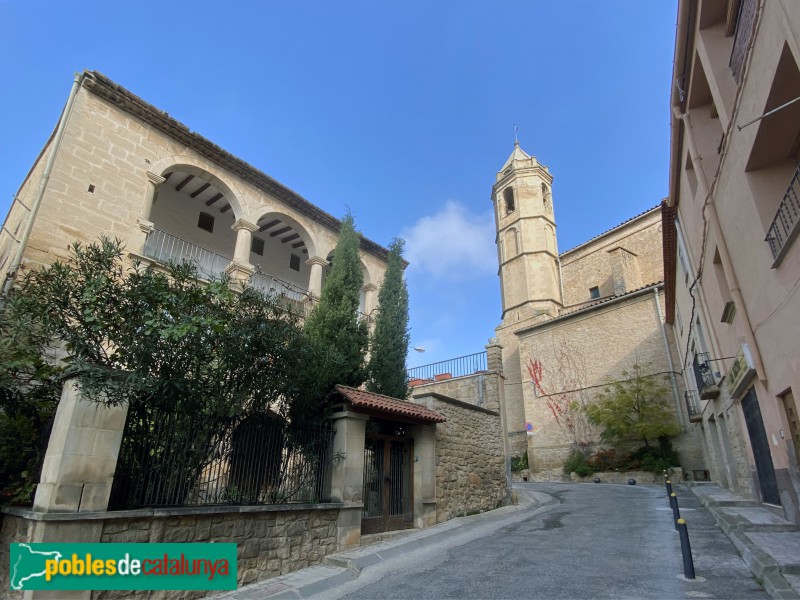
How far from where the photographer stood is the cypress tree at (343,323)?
9.46 meters

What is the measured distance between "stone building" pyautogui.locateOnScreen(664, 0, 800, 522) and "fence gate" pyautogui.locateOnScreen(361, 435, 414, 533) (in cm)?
633

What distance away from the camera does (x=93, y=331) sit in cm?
568

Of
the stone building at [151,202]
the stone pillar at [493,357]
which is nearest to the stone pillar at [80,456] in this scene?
the stone building at [151,202]

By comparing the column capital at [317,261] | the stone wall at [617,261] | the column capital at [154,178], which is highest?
the stone wall at [617,261]

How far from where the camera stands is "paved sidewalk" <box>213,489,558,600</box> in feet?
18.2

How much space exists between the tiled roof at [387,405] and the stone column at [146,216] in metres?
6.90

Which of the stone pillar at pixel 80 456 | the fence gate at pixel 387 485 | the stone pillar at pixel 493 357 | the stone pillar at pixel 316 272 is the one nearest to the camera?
the stone pillar at pixel 80 456

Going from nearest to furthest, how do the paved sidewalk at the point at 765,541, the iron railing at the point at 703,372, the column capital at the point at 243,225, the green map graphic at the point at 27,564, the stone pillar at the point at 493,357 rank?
the paved sidewalk at the point at 765,541 → the green map graphic at the point at 27,564 → the iron railing at the point at 703,372 → the column capital at the point at 243,225 → the stone pillar at the point at 493,357

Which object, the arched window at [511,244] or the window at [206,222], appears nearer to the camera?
the window at [206,222]

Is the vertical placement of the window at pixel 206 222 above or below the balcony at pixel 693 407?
above

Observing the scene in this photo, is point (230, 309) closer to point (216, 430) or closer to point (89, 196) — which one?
point (216, 430)

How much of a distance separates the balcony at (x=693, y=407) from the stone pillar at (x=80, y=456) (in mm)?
18406

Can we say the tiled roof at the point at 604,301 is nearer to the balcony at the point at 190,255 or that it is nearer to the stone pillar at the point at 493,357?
the stone pillar at the point at 493,357

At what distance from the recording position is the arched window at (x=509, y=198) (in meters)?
36.4
